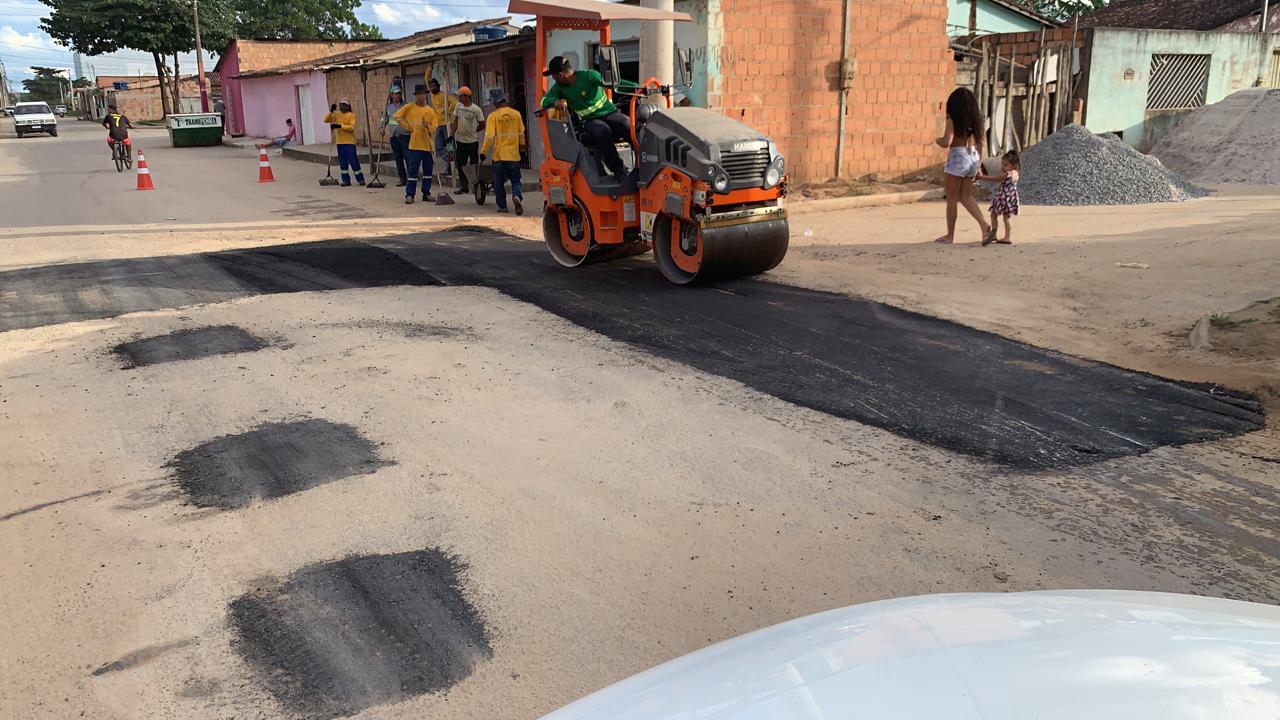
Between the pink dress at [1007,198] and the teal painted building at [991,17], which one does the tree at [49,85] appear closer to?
the teal painted building at [991,17]

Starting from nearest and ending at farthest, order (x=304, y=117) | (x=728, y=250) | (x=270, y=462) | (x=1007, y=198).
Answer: (x=270, y=462), (x=728, y=250), (x=1007, y=198), (x=304, y=117)

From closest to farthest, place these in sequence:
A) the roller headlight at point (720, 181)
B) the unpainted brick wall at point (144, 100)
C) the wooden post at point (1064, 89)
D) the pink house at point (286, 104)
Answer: the roller headlight at point (720, 181)
the wooden post at point (1064, 89)
the pink house at point (286, 104)
the unpainted brick wall at point (144, 100)

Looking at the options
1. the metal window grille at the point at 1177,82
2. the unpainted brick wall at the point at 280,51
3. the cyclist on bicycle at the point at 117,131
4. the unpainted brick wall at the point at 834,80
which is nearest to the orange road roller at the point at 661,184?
the unpainted brick wall at the point at 834,80

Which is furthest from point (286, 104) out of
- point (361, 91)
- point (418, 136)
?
point (418, 136)

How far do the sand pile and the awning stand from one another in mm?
12555

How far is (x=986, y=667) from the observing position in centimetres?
162

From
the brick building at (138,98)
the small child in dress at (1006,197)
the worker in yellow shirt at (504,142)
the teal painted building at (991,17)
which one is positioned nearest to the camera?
the small child in dress at (1006,197)

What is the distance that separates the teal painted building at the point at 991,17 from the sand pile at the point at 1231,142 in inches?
362

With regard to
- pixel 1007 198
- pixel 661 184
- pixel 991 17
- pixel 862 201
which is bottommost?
pixel 862 201

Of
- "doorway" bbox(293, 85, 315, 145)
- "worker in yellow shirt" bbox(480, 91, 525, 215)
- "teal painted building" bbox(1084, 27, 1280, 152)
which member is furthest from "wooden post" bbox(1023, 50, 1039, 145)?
"doorway" bbox(293, 85, 315, 145)

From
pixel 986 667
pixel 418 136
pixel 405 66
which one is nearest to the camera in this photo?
pixel 986 667

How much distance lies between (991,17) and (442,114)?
18.6m

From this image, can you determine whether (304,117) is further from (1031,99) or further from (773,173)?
(773,173)

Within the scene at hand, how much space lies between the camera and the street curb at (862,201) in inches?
557
